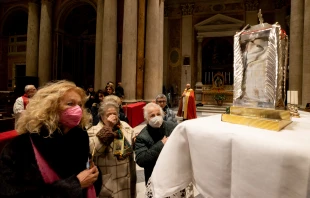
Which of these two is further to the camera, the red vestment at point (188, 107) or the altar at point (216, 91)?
the altar at point (216, 91)

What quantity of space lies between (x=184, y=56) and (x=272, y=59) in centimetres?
1521

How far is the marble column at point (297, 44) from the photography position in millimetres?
7930

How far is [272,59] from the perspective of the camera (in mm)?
1277

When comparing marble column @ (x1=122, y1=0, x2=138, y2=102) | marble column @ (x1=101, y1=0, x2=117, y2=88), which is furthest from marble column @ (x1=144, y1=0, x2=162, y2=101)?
marble column @ (x1=101, y1=0, x2=117, y2=88)

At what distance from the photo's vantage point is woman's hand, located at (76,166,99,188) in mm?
1281

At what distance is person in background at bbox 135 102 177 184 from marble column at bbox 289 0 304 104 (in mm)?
7949

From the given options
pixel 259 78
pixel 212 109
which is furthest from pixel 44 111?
pixel 212 109

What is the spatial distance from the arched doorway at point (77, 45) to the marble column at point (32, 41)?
1.17 m

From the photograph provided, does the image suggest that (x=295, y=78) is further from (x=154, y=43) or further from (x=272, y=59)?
(x=272, y=59)

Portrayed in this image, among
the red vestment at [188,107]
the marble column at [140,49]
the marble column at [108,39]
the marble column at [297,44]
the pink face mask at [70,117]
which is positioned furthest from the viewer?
the marble column at [140,49]

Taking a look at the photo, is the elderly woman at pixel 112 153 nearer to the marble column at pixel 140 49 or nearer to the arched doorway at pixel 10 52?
the marble column at pixel 140 49

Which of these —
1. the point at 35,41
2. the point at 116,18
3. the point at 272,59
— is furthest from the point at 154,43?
the point at 272,59

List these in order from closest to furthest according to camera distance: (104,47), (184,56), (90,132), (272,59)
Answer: (272,59) < (90,132) < (104,47) < (184,56)

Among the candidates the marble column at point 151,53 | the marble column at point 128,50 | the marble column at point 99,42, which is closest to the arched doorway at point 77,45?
the marble column at point 99,42
